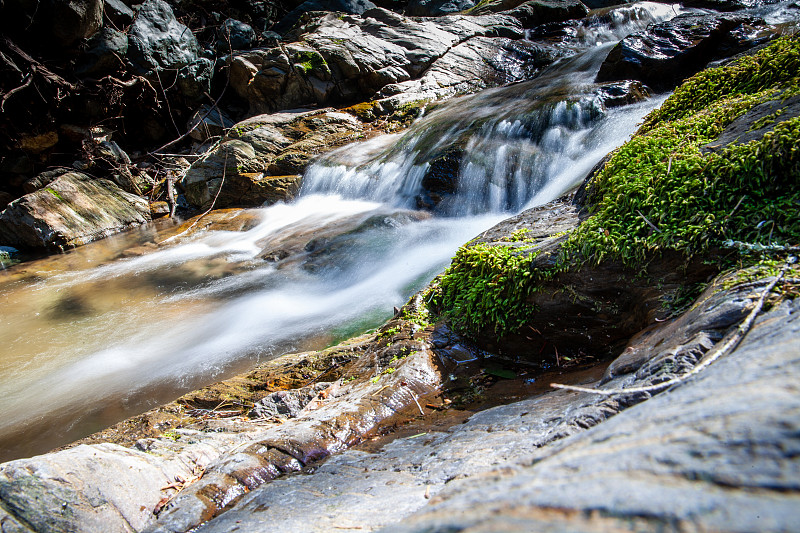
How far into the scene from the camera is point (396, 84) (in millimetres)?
14875

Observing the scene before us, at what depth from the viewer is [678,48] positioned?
8.98m

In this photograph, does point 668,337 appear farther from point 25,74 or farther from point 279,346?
point 25,74

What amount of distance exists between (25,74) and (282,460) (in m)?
16.0

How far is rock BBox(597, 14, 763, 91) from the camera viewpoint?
8.90 m

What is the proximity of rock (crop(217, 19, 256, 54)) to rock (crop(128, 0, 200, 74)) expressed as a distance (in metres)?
1.39

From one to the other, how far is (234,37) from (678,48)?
50.7 feet

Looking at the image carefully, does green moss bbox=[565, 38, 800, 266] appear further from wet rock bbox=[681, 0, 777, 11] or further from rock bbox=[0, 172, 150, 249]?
rock bbox=[0, 172, 150, 249]

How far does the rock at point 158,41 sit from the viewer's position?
1402cm

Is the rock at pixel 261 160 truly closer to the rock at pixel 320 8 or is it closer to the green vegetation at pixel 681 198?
the rock at pixel 320 8

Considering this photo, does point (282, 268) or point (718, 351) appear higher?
point (718, 351)

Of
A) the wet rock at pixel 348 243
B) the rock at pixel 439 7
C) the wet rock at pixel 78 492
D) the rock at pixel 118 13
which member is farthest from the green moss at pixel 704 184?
the rock at pixel 439 7

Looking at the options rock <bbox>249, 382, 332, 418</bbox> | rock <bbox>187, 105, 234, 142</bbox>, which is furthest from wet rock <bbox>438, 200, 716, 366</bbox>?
rock <bbox>187, 105, 234, 142</bbox>

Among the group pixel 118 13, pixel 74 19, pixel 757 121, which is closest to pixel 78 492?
pixel 757 121

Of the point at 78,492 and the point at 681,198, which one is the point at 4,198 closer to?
the point at 78,492
